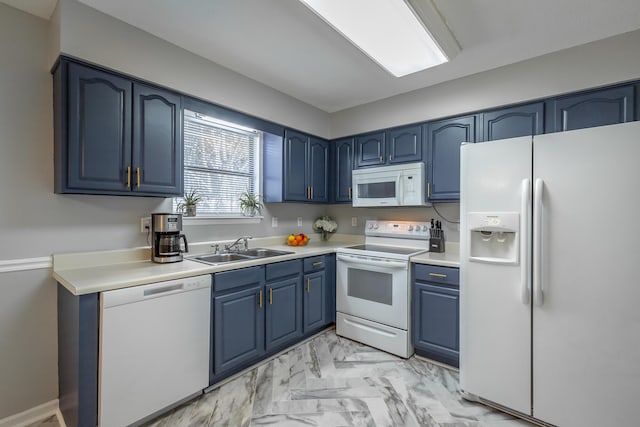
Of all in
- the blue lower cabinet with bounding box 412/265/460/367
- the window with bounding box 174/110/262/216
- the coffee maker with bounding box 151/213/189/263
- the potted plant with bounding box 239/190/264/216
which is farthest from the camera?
the potted plant with bounding box 239/190/264/216

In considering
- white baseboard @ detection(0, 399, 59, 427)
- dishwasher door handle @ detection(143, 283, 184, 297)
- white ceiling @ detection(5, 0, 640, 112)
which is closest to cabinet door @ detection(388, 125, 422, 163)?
white ceiling @ detection(5, 0, 640, 112)

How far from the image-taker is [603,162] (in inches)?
61.4

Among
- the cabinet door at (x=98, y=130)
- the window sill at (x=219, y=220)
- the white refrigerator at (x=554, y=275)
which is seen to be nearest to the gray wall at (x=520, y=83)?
the white refrigerator at (x=554, y=275)

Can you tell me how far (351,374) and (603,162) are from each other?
212 centimetres

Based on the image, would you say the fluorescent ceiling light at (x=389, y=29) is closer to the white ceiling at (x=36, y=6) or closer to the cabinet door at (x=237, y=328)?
the white ceiling at (x=36, y=6)

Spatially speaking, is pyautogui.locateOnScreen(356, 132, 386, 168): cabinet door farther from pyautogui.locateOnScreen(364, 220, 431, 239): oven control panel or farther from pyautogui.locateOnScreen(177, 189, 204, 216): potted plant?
pyautogui.locateOnScreen(177, 189, 204, 216): potted plant

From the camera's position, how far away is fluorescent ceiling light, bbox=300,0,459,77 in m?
1.62

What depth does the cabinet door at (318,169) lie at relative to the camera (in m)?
3.45

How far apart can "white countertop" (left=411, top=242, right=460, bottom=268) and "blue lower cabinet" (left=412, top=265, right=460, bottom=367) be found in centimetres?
5

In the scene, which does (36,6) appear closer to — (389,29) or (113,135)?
(113,135)

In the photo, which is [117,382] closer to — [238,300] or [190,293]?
[190,293]

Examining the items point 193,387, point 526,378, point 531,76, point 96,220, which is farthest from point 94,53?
point 526,378

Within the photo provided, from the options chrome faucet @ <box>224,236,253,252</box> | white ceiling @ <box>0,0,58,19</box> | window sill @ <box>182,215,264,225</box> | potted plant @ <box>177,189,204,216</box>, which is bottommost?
chrome faucet @ <box>224,236,253,252</box>

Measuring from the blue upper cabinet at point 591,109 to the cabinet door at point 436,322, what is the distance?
5.00ft
